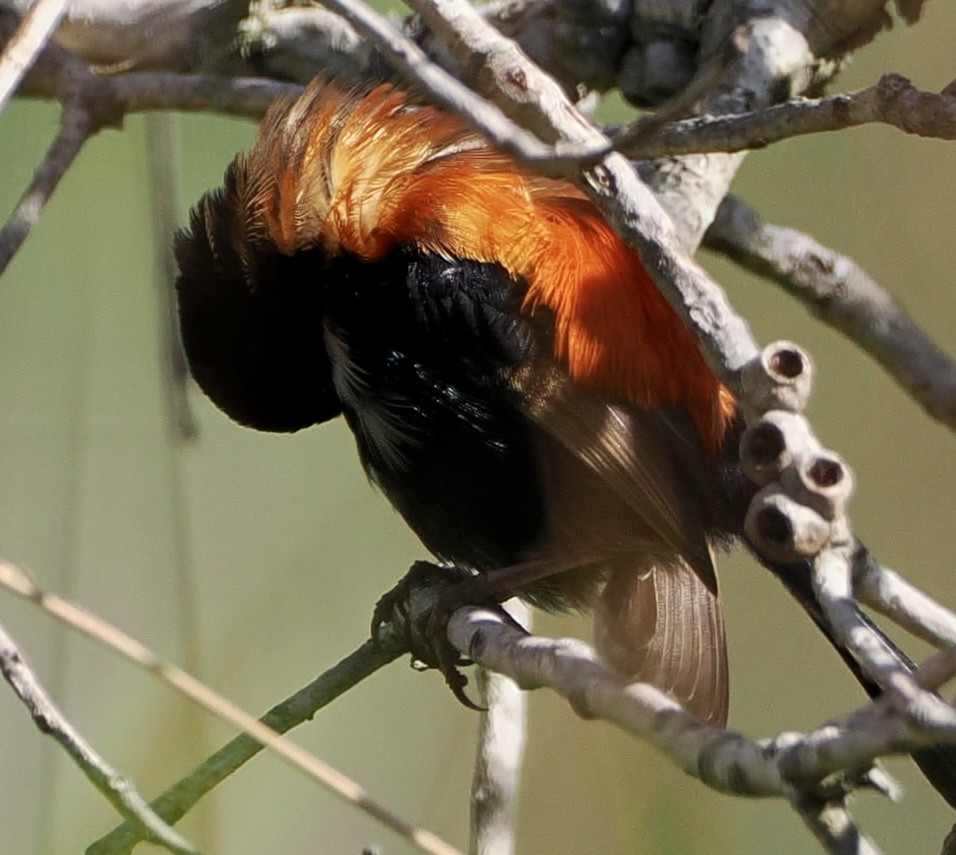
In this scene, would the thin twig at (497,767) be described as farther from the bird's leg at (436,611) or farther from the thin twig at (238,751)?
the thin twig at (238,751)

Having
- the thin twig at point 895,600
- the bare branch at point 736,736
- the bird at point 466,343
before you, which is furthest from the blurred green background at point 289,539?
the bare branch at point 736,736

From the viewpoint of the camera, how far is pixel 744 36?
2195mm

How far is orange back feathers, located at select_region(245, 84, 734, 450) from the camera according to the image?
182 cm

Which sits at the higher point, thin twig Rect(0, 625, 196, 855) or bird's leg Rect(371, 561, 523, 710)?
thin twig Rect(0, 625, 196, 855)

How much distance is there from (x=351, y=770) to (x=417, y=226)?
1.36 meters

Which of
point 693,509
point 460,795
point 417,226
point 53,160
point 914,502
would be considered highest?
point 53,160

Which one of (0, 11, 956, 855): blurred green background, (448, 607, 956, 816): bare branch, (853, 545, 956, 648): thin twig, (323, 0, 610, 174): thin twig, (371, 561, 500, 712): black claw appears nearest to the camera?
(448, 607, 956, 816): bare branch

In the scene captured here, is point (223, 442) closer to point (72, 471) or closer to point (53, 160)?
point (72, 471)

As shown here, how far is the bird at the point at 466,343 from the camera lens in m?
1.81

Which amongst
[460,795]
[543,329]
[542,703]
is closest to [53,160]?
[543,329]

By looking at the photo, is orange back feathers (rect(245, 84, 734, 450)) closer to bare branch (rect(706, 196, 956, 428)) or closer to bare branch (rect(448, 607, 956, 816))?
bare branch (rect(706, 196, 956, 428))

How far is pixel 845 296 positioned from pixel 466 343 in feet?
2.32

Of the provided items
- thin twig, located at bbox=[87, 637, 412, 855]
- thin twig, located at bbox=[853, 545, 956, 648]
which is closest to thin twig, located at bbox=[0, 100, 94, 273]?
thin twig, located at bbox=[87, 637, 412, 855]

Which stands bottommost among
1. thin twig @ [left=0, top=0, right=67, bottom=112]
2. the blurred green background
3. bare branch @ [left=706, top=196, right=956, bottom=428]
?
the blurred green background
